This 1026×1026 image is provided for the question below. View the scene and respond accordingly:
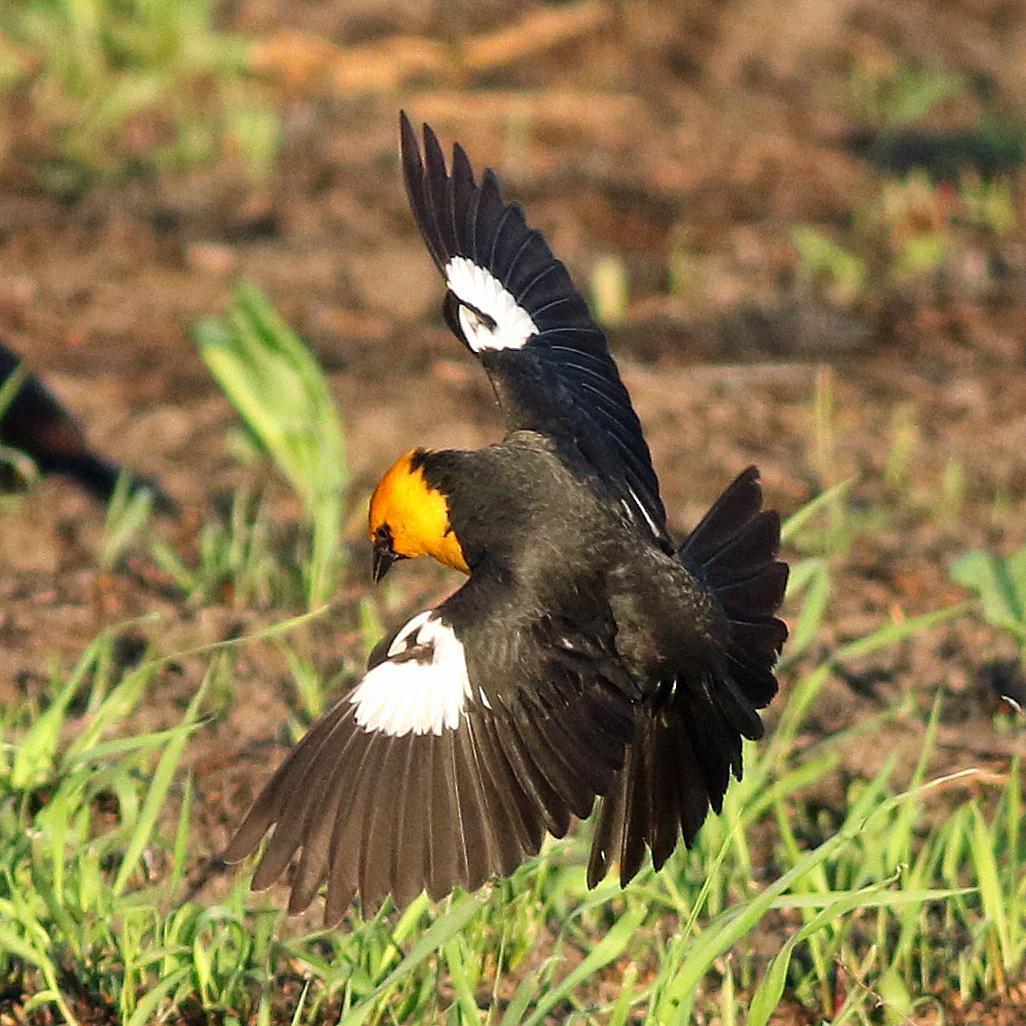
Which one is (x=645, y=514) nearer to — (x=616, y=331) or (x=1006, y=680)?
(x=1006, y=680)

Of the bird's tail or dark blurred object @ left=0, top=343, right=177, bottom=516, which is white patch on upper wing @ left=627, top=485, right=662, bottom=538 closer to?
the bird's tail

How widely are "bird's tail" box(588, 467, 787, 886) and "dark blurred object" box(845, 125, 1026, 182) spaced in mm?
4552

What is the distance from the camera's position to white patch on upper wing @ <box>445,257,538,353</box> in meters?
4.35

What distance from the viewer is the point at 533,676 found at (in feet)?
11.0

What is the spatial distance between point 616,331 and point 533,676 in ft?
11.4

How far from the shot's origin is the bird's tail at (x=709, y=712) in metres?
3.43

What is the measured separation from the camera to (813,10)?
9641 mm

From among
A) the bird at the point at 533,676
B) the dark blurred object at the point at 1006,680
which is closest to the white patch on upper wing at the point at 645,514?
the bird at the point at 533,676

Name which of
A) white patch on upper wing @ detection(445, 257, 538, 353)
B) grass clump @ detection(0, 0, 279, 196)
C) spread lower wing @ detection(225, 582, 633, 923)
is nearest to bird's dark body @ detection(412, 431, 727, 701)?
spread lower wing @ detection(225, 582, 633, 923)

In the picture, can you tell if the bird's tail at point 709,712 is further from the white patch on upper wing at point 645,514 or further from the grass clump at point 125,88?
the grass clump at point 125,88

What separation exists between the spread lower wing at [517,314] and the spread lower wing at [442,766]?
750mm

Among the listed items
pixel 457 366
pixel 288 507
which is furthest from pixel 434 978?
pixel 457 366

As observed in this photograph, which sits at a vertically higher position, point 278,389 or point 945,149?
point 945,149

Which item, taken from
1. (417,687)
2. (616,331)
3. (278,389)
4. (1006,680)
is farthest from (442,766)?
(616,331)
